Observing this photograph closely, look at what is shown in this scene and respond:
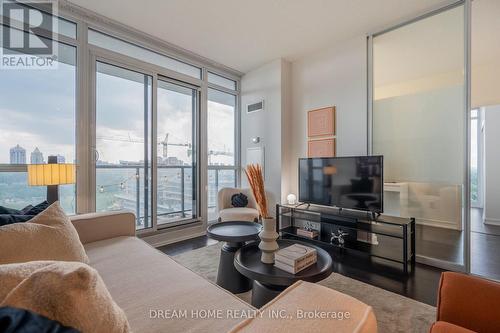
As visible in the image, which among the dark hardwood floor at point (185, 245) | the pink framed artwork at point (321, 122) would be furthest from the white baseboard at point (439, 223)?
the dark hardwood floor at point (185, 245)

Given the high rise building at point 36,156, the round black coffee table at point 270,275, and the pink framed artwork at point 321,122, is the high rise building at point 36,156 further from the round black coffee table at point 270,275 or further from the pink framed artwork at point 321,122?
the pink framed artwork at point 321,122

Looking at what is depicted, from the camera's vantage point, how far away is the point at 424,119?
107 inches

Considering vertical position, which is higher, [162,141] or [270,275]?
[162,141]

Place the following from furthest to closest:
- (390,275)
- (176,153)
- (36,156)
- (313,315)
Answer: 1. (176,153)
2. (36,156)
3. (390,275)
4. (313,315)

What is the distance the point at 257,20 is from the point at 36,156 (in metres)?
2.91

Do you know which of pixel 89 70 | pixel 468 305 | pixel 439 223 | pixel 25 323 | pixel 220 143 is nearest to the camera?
pixel 25 323

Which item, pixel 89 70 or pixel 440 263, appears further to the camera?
pixel 89 70

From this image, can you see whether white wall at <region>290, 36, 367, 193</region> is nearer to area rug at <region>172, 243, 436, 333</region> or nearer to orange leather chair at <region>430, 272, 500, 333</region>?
area rug at <region>172, 243, 436, 333</region>

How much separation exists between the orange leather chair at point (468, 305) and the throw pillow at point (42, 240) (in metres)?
1.75

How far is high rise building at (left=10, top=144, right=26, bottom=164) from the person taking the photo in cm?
241

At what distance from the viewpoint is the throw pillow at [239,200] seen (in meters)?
3.76

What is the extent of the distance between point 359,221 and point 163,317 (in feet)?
8.10

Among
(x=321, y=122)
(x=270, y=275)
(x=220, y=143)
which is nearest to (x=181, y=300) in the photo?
(x=270, y=275)

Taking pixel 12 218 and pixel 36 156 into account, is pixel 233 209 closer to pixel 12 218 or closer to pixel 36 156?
pixel 36 156
